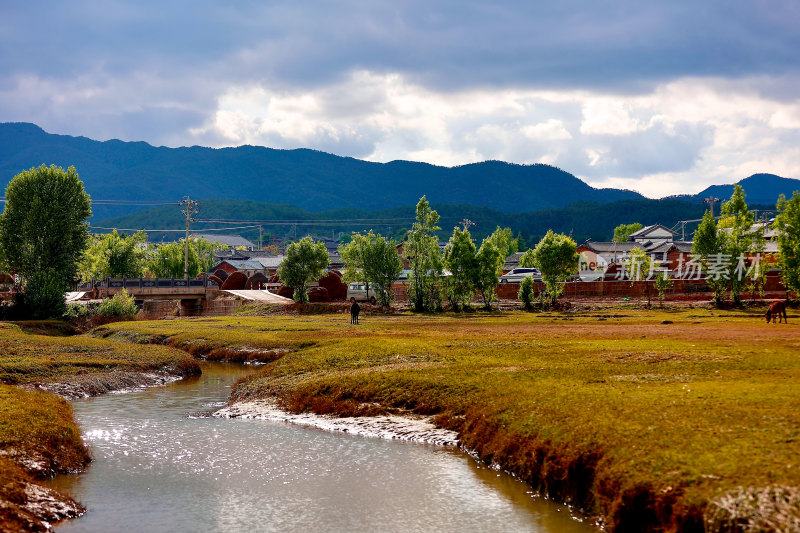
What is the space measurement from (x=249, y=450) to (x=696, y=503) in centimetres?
1505

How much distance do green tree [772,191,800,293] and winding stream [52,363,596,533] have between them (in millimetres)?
78528

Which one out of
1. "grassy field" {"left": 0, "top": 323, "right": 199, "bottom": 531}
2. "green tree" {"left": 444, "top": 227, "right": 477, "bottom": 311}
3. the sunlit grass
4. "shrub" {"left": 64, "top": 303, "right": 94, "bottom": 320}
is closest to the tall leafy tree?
"green tree" {"left": 444, "top": 227, "right": 477, "bottom": 311}

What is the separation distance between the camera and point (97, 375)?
40.6 metres

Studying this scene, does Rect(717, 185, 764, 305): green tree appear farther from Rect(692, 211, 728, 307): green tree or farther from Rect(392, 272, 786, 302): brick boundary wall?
Rect(392, 272, 786, 302): brick boundary wall

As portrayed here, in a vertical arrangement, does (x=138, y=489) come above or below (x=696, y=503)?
below

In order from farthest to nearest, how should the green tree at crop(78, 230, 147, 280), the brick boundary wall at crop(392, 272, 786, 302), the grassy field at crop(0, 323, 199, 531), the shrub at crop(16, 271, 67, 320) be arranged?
the green tree at crop(78, 230, 147, 280)
the brick boundary wall at crop(392, 272, 786, 302)
the shrub at crop(16, 271, 67, 320)
the grassy field at crop(0, 323, 199, 531)

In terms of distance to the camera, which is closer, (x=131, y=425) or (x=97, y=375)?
(x=131, y=425)

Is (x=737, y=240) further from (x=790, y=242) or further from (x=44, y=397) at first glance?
(x=44, y=397)

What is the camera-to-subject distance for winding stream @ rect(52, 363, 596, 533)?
18.2 meters

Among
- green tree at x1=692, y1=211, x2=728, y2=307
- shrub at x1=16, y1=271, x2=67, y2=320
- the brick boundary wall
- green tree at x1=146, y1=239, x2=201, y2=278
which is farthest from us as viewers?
green tree at x1=146, y1=239, x2=201, y2=278

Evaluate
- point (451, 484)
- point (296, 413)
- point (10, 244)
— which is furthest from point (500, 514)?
point (10, 244)

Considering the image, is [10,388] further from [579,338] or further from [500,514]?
[579,338]

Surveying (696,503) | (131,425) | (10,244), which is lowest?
(131,425)

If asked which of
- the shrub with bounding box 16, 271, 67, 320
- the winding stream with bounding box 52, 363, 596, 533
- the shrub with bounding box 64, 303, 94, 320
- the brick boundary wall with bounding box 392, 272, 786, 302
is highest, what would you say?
the brick boundary wall with bounding box 392, 272, 786, 302
